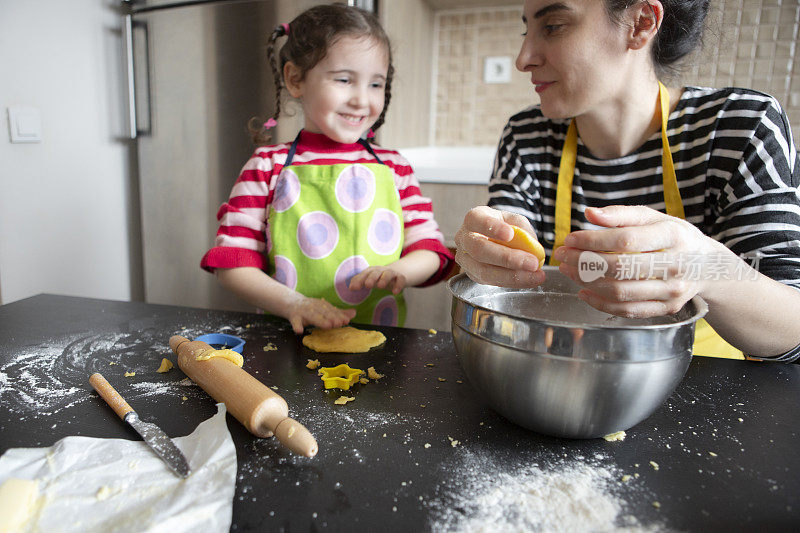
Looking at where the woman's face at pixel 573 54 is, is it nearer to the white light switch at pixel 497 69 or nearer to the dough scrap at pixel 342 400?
the dough scrap at pixel 342 400

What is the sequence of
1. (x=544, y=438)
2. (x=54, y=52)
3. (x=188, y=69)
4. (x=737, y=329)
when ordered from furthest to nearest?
(x=188, y=69) → (x=54, y=52) → (x=737, y=329) → (x=544, y=438)

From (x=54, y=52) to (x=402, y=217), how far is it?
141 centimetres

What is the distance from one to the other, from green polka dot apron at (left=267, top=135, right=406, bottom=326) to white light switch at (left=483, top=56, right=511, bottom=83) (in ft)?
4.35

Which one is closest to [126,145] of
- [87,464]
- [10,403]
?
[10,403]

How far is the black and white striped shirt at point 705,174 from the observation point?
85cm

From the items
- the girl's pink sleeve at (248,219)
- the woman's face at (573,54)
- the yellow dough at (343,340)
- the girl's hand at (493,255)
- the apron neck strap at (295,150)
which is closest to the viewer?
the girl's hand at (493,255)

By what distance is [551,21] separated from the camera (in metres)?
0.89

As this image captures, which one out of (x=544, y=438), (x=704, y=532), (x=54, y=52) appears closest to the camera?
(x=704, y=532)

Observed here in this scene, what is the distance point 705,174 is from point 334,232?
2.44 ft

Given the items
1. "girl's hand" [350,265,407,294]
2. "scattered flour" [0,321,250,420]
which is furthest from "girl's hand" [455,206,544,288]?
"scattered flour" [0,321,250,420]

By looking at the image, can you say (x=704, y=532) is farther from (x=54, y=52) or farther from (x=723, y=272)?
(x=54, y=52)

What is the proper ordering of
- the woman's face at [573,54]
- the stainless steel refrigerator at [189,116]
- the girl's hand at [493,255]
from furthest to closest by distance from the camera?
the stainless steel refrigerator at [189,116] < the woman's face at [573,54] < the girl's hand at [493,255]

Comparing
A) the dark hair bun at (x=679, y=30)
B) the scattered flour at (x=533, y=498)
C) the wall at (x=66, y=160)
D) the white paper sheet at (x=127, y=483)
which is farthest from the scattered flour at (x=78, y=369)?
the wall at (x=66, y=160)

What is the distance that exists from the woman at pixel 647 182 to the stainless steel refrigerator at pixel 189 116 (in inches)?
45.1
